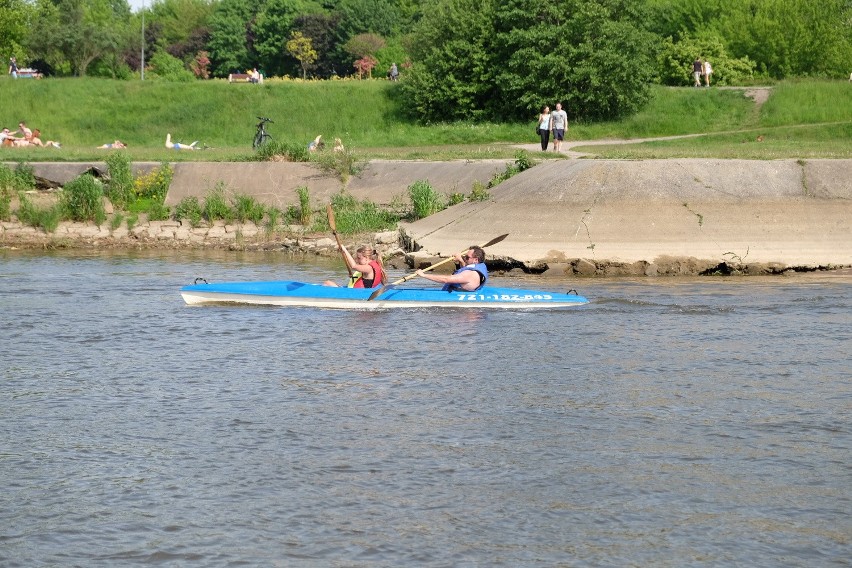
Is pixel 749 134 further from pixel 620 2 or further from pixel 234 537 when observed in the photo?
pixel 234 537

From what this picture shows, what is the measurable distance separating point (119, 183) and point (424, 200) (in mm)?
8043

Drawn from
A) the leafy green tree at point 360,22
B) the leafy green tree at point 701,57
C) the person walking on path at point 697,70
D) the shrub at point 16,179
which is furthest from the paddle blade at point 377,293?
the leafy green tree at point 360,22

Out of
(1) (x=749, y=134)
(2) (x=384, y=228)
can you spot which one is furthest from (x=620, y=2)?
(2) (x=384, y=228)

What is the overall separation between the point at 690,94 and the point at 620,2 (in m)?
4.40

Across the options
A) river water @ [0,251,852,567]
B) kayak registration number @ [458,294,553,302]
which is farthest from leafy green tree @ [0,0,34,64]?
kayak registration number @ [458,294,553,302]

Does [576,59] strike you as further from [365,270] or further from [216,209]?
[365,270]

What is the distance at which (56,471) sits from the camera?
35.7ft

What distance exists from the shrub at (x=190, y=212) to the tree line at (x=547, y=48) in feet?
52.1

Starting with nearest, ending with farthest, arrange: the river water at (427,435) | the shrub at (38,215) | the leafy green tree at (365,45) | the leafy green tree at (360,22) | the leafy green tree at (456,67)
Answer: the river water at (427,435)
the shrub at (38,215)
the leafy green tree at (456,67)
the leafy green tree at (365,45)
the leafy green tree at (360,22)

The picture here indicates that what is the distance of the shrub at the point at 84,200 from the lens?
99.7 feet

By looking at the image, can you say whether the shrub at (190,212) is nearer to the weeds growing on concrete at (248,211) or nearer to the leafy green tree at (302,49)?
the weeds growing on concrete at (248,211)

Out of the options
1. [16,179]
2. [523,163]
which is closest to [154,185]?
[16,179]

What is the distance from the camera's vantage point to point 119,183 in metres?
31.2

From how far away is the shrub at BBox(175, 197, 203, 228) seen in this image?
99.3 feet
